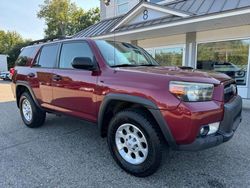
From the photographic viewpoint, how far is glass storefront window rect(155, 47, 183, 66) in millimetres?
10945

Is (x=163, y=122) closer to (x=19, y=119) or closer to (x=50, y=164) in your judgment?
(x=50, y=164)

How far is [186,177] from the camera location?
10.1 feet

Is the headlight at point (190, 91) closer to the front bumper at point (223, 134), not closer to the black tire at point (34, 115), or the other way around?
the front bumper at point (223, 134)

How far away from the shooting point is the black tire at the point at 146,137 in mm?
2859

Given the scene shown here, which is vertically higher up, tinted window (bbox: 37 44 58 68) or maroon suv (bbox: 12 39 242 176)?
tinted window (bbox: 37 44 58 68)

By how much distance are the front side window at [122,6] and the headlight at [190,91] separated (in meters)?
13.1

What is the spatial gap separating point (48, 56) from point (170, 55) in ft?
25.3

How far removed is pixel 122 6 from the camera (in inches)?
592

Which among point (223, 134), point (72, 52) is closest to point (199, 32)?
point (72, 52)

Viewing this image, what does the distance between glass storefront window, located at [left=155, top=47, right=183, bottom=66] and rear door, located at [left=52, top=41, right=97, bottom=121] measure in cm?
749

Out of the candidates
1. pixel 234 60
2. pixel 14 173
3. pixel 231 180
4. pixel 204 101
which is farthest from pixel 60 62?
pixel 234 60

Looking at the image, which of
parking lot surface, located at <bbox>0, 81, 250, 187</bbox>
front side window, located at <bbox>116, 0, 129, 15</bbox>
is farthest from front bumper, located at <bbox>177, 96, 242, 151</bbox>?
front side window, located at <bbox>116, 0, 129, 15</bbox>

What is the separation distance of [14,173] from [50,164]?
489 millimetres

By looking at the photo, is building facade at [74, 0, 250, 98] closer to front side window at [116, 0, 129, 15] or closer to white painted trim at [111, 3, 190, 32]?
white painted trim at [111, 3, 190, 32]
